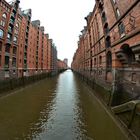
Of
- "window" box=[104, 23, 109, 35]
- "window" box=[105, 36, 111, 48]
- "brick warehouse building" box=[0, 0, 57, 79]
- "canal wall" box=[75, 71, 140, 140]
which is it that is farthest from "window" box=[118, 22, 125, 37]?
"brick warehouse building" box=[0, 0, 57, 79]

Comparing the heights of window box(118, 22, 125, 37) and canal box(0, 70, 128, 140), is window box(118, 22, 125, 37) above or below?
above

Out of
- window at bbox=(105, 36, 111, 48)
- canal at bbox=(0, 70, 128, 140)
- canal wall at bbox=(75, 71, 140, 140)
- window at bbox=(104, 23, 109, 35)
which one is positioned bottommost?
canal at bbox=(0, 70, 128, 140)

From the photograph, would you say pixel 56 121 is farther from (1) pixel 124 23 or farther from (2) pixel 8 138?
(1) pixel 124 23

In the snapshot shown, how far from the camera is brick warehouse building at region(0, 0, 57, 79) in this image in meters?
31.4

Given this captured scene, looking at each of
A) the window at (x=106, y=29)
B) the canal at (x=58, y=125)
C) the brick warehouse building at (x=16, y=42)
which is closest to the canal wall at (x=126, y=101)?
the canal at (x=58, y=125)

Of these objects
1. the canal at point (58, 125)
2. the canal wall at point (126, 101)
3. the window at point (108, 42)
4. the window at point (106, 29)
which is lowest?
the canal at point (58, 125)

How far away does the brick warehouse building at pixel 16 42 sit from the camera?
31.4 m

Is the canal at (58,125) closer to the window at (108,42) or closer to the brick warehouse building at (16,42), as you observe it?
the window at (108,42)

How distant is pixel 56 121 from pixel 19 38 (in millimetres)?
30670

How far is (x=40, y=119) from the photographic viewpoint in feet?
40.6

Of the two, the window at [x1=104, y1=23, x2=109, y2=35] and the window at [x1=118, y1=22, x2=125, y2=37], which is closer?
the window at [x1=118, y1=22, x2=125, y2=37]

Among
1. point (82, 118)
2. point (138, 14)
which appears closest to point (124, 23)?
point (138, 14)

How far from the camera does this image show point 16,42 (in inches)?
1478

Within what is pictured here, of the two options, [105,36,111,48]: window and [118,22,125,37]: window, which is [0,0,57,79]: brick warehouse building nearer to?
[105,36,111,48]: window
